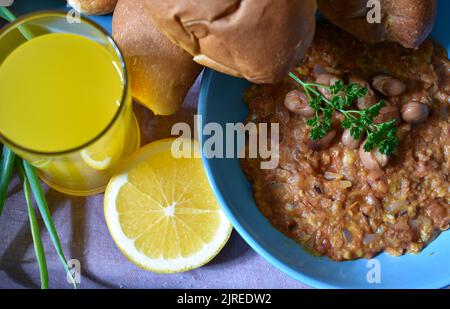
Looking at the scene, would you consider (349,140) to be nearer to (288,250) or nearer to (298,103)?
(298,103)

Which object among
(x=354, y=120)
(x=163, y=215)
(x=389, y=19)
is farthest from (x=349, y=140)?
(x=163, y=215)

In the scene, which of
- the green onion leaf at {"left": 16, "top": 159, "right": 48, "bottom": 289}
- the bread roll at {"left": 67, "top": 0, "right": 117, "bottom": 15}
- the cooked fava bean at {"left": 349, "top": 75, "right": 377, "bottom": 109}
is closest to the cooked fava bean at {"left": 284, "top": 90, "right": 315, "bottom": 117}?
the cooked fava bean at {"left": 349, "top": 75, "right": 377, "bottom": 109}

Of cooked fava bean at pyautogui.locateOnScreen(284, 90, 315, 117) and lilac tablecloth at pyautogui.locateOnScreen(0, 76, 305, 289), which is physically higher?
cooked fava bean at pyautogui.locateOnScreen(284, 90, 315, 117)

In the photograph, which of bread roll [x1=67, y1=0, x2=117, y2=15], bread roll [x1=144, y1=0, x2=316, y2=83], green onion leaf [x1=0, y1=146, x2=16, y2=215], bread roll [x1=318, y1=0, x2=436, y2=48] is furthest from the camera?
bread roll [x1=67, y1=0, x2=117, y2=15]

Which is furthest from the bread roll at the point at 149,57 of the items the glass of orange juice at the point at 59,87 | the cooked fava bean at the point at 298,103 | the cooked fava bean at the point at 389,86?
the cooked fava bean at the point at 389,86

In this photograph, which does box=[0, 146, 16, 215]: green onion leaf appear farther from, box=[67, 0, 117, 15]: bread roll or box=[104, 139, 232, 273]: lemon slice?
box=[67, 0, 117, 15]: bread roll
